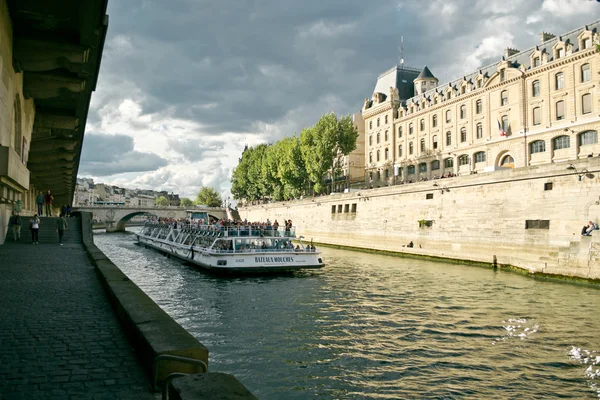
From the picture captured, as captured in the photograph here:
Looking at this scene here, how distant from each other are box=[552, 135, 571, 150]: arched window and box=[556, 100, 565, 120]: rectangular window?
1630 mm

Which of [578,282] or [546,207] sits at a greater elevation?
[546,207]

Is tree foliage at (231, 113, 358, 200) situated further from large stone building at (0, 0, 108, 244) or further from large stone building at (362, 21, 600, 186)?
large stone building at (0, 0, 108, 244)

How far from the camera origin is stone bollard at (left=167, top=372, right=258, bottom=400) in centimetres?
349

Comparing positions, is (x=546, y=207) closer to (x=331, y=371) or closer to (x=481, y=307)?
(x=481, y=307)

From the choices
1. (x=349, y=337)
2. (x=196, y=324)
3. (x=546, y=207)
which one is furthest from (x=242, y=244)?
(x=546, y=207)

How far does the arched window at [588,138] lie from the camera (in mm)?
34500

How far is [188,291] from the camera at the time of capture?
18.2 m

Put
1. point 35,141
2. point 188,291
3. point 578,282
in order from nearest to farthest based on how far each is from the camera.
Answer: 1. point 188,291
2. point 578,282
3. point 35,141

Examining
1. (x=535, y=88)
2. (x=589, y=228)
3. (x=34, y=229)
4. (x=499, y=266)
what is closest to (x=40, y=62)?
(x=34, y=229)

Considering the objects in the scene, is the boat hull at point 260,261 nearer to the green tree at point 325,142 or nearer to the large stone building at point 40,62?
the large stone building at point 40,62

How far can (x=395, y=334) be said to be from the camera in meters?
11.7

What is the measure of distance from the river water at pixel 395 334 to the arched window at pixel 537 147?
21661 millimetres

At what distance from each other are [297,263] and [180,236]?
43.2ft

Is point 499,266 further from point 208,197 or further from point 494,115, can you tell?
point 208,197
